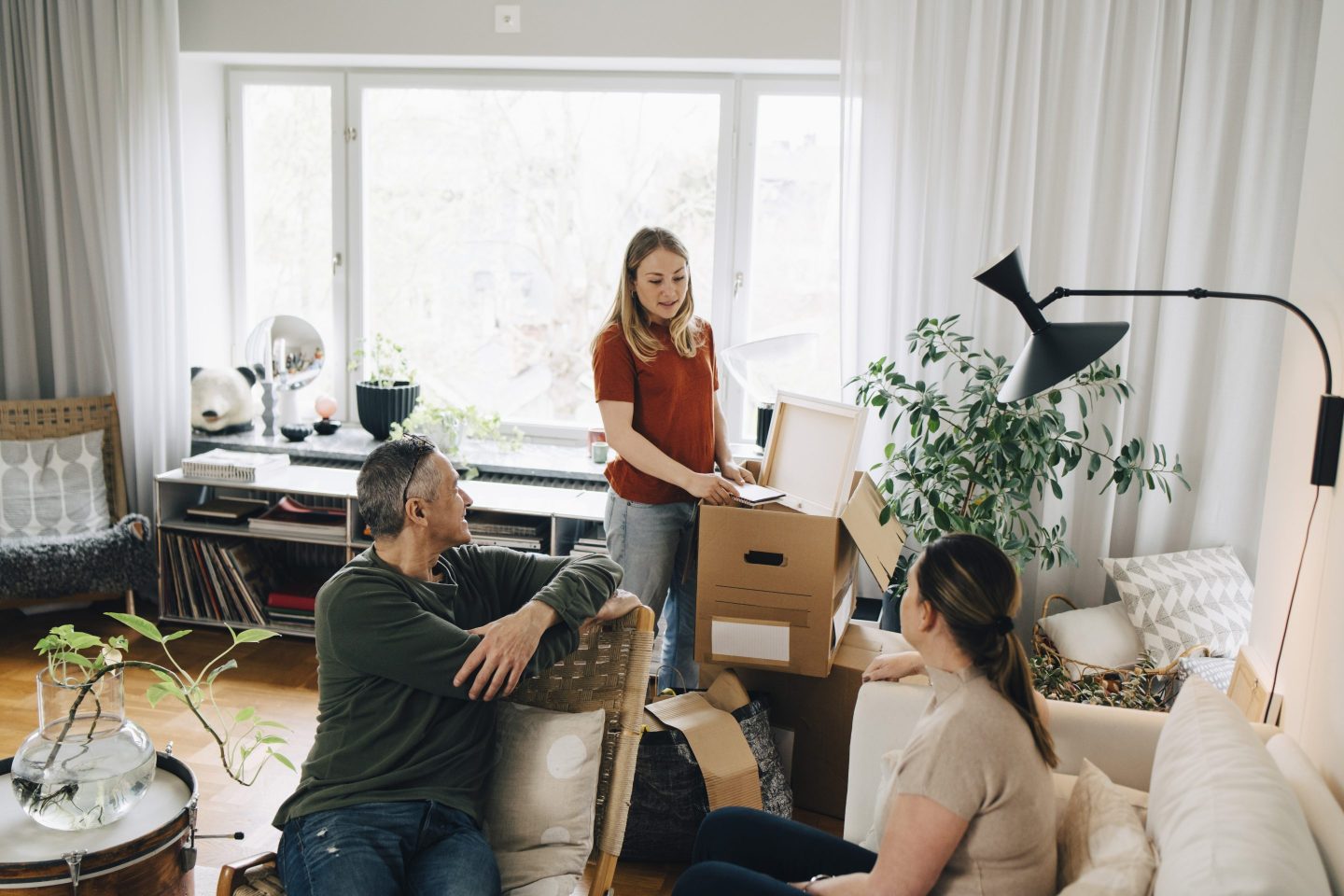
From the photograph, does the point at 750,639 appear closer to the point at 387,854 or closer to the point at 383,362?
the point at 387,854

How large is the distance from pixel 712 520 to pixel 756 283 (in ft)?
4.91

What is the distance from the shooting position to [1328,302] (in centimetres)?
187

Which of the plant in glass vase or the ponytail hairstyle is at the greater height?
the ponytail hairstyle

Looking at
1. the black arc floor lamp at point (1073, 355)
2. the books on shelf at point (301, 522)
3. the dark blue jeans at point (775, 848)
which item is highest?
the black arc floor lamp at point (1073, 355)

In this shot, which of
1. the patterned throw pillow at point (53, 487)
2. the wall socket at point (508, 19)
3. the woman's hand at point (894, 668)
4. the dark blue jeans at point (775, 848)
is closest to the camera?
the dark blue jeans at point (775, 848)

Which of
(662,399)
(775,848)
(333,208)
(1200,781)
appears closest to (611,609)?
(775,848)

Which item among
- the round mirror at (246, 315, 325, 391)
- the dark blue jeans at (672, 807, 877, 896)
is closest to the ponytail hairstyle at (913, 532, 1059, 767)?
the dark blue jeans at (672, 807, 877, 896)

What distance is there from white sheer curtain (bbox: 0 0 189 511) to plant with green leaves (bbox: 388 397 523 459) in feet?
2.92

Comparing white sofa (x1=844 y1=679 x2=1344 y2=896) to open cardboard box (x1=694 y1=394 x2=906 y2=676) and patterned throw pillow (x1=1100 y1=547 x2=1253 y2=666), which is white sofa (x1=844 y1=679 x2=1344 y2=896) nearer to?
open cardboard box (x1=694 y1=394 x2=906 y2=676)

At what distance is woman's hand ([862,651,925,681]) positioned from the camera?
6.89 ft

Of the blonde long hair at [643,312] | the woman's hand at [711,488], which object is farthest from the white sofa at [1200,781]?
the blonde long hair at [643,312]

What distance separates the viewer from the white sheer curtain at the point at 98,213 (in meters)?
3.70

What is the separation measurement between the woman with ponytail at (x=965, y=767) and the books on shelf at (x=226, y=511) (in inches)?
103

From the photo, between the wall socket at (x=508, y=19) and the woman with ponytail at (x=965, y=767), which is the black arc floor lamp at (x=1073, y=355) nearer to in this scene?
the woman with ponytail at (x=965, y=767)
